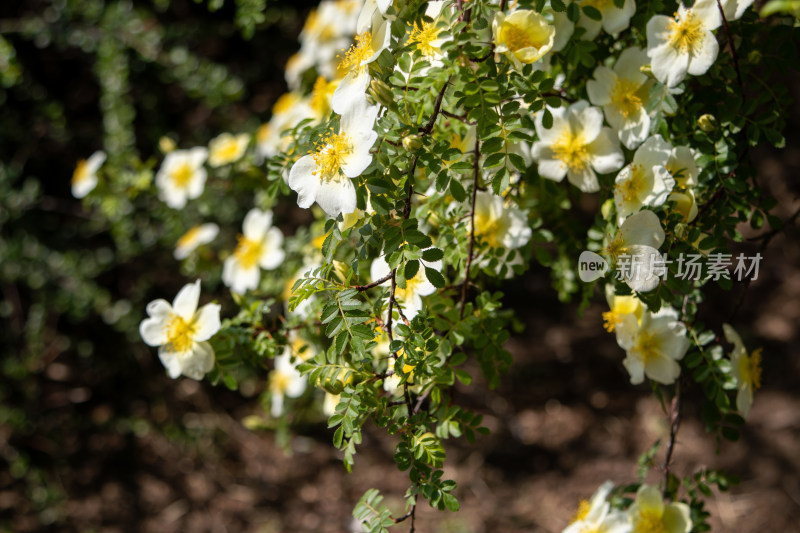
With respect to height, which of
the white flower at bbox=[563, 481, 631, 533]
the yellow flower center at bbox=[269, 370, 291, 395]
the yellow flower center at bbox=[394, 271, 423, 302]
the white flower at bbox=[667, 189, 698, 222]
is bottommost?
the yellow flower center at bbox=[269, 370, 291, 395]

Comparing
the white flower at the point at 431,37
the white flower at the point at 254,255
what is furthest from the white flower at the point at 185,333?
the white flower at the point at 431,37

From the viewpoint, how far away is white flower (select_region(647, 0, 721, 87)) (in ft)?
2.94

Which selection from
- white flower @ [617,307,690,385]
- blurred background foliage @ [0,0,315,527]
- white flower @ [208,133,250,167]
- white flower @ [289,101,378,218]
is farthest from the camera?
blurred background foliage @ [0,0,315,527]

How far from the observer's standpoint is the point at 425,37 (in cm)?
90

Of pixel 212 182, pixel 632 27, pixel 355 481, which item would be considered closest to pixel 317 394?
pixel 355 481

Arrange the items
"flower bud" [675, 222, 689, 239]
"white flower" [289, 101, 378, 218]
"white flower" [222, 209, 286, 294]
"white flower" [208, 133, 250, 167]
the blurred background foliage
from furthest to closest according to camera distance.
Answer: the blurred background foliage
"white flower" [208, 133, 250, 167]
"white flower" [222, 209, 286, 294]
"flower bud" [675, 222, 689, 239]
"white flower" [289, 101, 378, 218]

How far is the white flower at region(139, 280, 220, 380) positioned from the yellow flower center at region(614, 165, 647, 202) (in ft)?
2.25

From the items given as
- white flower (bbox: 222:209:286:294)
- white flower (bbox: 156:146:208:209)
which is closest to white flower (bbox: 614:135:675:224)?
white flower (bbox: 222:209:286:294)

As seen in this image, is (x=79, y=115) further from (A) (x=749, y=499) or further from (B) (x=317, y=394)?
(A) (x=749, y=499)

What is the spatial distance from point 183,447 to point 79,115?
4.43ft

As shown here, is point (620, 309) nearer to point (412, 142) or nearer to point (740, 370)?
point (740, 370)

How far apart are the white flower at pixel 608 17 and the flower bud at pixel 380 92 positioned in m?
0.35

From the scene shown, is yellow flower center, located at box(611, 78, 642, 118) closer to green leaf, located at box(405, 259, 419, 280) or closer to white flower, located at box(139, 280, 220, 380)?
green leaf, located at box(405, 259, 419, 280)

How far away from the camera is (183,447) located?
7.68ft
